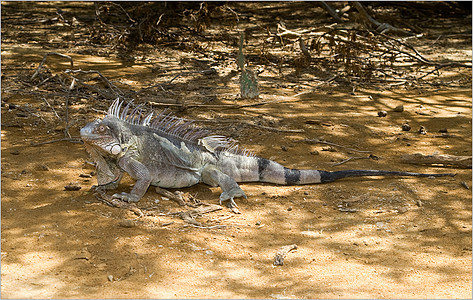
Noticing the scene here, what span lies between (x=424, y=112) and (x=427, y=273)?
482 cm

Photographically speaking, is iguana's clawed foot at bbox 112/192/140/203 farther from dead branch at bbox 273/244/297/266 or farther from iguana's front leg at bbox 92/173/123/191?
dead branch at bbox 273/244/297/266

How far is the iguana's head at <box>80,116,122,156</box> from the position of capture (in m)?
5.38

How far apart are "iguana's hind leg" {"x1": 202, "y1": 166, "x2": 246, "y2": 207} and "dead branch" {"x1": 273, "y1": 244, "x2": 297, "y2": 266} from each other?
95 cm

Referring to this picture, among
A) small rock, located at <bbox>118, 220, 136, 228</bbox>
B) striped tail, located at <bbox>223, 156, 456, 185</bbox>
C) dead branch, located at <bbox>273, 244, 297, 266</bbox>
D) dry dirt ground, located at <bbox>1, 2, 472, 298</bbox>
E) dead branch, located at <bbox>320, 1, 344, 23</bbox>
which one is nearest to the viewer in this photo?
dry dirt ground, located at <bbox>1, 2, 472, 298</bbox>

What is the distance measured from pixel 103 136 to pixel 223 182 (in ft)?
4.36

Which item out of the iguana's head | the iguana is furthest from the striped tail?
the iguana's head

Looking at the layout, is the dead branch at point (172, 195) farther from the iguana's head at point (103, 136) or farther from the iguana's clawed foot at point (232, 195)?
the iguana's head at point (103, 136)

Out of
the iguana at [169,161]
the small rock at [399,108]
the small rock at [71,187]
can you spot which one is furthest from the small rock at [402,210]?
the small rock at [399,108]

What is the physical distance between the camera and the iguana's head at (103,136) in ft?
17.6

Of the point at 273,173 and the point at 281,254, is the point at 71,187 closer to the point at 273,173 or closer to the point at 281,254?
the point at 273,173

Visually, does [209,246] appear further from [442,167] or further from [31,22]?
[31,22]

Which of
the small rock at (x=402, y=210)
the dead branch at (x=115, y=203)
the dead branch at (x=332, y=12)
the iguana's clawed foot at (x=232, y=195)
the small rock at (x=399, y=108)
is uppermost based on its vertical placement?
the dead branch at (x=332, y=12)

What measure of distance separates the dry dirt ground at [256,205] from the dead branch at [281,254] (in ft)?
0.16

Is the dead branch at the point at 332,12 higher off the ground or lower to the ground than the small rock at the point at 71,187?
higher
